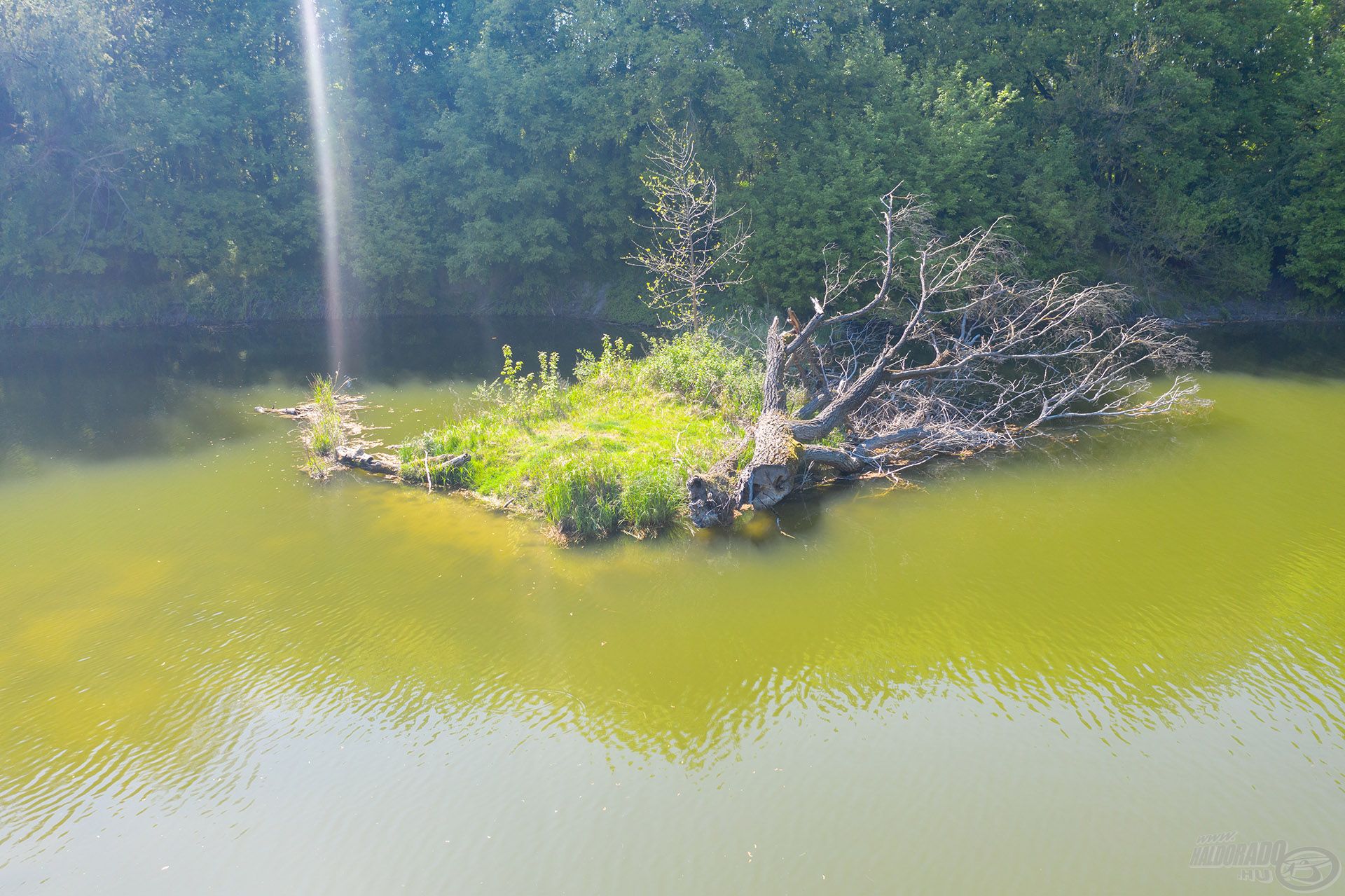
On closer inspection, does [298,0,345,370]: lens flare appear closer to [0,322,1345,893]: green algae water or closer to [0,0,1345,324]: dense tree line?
[0,0,1345,324]: dense tree line

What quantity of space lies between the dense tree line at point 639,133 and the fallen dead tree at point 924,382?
9.46ft

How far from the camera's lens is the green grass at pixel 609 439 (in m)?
10.2

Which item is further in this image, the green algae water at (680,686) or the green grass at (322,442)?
the green grass at (322,442)

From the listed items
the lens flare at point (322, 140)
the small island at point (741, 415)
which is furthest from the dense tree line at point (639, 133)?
the small island at point (741, 415)

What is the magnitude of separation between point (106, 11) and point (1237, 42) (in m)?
30.3

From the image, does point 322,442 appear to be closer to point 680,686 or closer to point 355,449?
point 355,449

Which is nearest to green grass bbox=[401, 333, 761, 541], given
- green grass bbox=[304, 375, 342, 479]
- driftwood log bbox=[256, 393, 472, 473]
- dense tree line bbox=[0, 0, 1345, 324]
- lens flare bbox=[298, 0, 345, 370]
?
driftwood log bbox=[256, 393, 472, 473]

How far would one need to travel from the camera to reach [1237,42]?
21.5 metres

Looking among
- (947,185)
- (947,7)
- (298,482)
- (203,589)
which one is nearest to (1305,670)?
(203,589)

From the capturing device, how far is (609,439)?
11.6m

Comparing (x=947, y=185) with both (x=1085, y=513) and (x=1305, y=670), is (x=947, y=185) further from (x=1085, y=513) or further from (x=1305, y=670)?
(x=1305, y=670)

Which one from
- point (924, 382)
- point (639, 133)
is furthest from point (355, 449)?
point (639, 133)

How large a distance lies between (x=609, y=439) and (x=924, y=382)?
6.33 meters

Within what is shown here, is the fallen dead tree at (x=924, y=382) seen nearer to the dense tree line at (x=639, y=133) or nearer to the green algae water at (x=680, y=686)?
the green algae water at (x=680, y=686)
